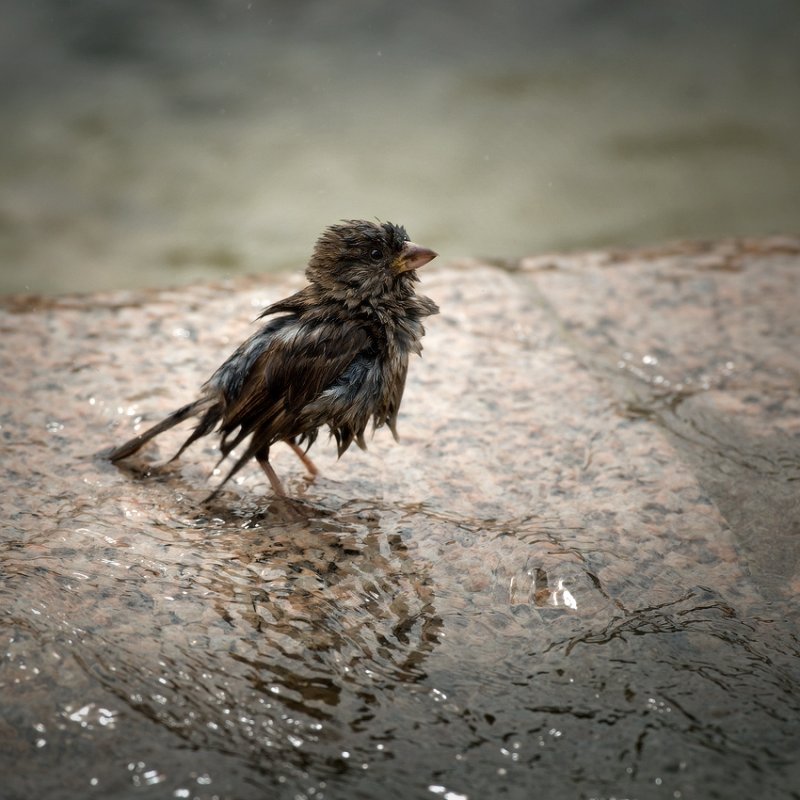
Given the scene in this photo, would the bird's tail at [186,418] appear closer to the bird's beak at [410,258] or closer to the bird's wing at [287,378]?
the bird's wing at [287,378]

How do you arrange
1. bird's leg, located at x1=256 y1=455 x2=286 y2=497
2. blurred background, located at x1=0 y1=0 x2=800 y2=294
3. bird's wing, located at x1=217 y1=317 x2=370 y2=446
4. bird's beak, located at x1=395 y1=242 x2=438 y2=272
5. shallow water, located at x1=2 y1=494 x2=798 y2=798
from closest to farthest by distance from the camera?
shallow water, located at x1=2 y1=494 x2=798 y2=798, bird's wing, located at x1=217 y1=317 x2=370 y2=446, bird's leg, located at x1=256 y1=455 x2=286 y2=497, bird's beak, located at x1=395 y1=242 x2=438 y2=272, blurred background, located at x1=0 y1=0 x2=800 y2=294

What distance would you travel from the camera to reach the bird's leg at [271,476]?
11.8 ft

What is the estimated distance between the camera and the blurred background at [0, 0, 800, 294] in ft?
23.3

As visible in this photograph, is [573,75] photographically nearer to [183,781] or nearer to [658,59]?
[658,59]

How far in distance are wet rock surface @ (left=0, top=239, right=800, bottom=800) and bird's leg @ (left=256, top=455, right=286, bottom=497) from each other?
5cm

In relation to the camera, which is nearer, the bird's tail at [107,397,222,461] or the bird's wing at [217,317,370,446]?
the bird's wing at [217,317,370,446]

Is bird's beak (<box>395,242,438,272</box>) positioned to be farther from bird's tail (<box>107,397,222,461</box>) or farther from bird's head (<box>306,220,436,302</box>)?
bird's tail (<box>107,397,222,461</box>)

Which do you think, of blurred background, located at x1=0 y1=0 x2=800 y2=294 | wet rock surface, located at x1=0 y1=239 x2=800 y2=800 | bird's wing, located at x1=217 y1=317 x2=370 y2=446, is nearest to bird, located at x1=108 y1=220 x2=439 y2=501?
bird's wing, located at x1=217 y1=317 x2=370 y2=446

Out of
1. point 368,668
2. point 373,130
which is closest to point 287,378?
point 368,668

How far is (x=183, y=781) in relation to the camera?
91.9 inches

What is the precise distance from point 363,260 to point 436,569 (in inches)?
42.7

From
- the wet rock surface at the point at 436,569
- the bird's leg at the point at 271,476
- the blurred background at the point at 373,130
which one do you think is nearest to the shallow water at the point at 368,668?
the wet rock surface at the point at 436,569

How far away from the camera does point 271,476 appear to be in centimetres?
361

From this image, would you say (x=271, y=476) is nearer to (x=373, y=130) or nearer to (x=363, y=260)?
(x=363, y=260)
